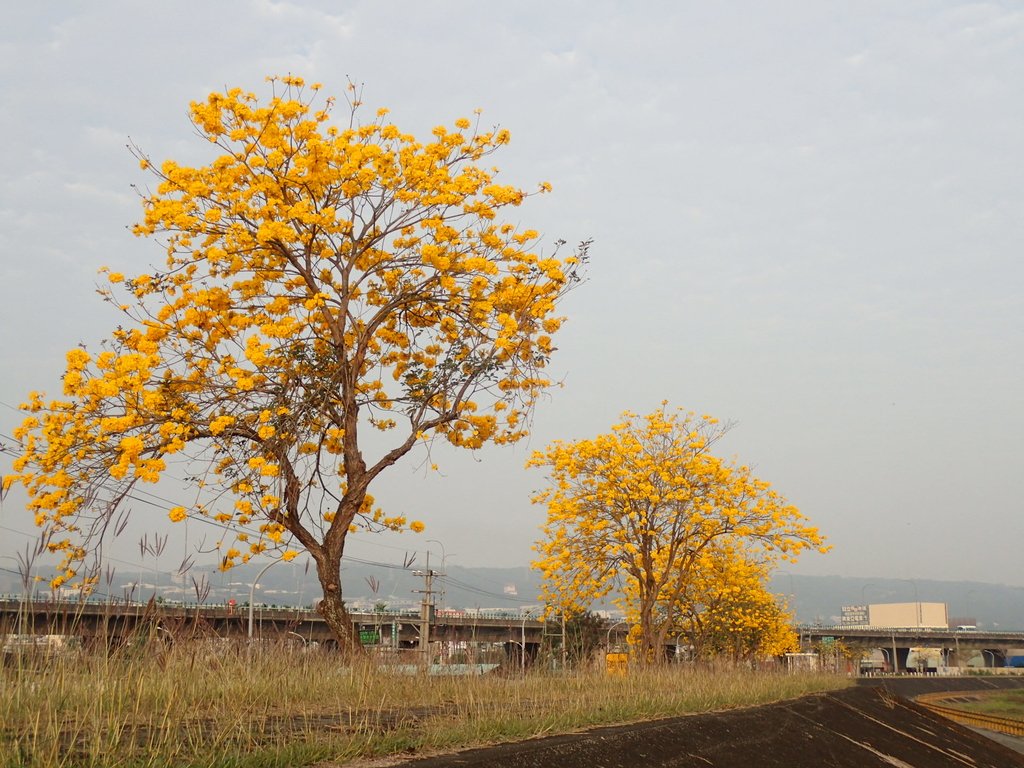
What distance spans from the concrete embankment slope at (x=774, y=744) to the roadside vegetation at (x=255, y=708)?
1.66 feet

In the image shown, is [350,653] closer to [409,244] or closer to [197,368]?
[197,368]

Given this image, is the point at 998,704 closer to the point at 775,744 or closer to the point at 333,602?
the point at 775,744

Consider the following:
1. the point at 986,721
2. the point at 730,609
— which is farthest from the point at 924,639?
the point at 730,609

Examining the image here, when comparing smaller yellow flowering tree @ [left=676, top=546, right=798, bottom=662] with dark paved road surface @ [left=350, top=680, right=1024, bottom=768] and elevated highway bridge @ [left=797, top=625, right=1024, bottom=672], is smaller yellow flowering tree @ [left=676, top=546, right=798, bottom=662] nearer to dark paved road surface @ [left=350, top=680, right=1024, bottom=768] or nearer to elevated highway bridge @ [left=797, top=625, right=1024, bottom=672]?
dark paved road surface @ [left=350, top=680, right=1024, bottom=768]

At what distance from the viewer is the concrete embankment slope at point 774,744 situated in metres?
7.29

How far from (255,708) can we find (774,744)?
649 cm

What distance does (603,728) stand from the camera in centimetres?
909

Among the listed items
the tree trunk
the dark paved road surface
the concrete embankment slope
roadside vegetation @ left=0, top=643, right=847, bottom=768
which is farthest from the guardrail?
roadside vegetation @ left=0, top=643, right=847, bottom=768

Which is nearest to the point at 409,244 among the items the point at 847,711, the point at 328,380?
the point at 328,380

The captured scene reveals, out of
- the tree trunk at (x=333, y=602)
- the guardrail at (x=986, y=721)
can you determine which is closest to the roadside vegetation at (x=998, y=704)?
the guardrail at (x=986, y=721)

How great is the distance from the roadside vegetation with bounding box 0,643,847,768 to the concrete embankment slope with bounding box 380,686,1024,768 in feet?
1.66

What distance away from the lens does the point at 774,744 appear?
10984 millimetres

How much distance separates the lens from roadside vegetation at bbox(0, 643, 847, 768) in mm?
5457

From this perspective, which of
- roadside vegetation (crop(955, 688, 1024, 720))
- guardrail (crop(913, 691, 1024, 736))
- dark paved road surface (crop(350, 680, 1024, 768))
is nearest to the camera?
dark paved road surface (crop(350, 680, 1024, 768))
